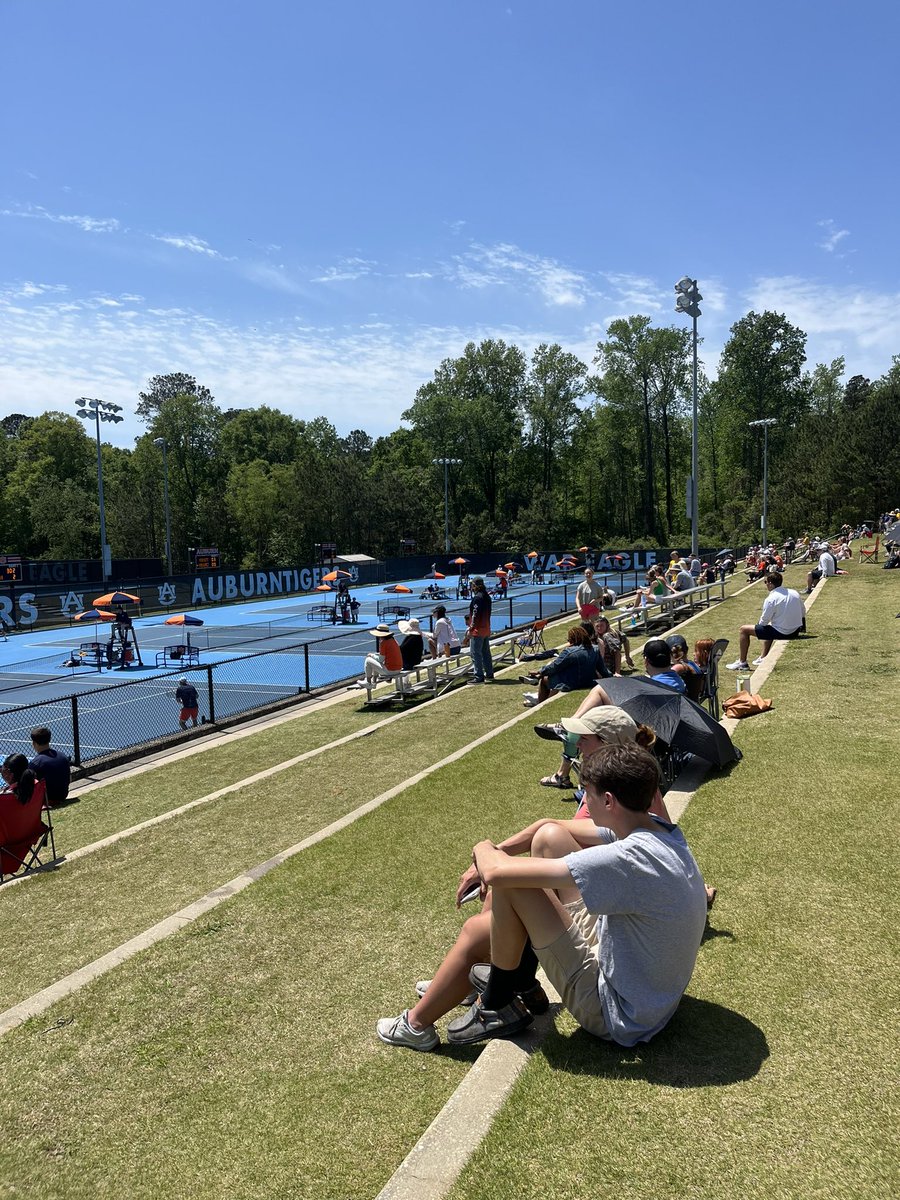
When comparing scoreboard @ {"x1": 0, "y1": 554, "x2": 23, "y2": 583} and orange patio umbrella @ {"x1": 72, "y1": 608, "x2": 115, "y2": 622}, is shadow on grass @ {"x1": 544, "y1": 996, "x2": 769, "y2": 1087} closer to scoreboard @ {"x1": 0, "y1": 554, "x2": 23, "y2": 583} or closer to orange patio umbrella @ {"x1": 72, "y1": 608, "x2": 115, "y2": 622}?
orange patio umbrella @ {"x1": 72, "y1": 608, "x2": 115, "y2": 622}

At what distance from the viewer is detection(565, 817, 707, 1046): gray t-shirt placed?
2982mm

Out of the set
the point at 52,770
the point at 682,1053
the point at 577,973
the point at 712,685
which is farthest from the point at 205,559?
the point at 682,1053

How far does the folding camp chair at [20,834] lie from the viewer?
7.22 meters

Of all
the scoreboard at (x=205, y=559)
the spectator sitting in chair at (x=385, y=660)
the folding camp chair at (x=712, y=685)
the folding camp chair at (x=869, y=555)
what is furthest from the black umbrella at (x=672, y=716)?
the scoreboard at (x=205, y=559)

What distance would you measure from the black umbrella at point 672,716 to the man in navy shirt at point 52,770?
648cm

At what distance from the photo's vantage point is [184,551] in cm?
8206

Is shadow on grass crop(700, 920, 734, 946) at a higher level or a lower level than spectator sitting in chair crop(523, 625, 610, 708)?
lower

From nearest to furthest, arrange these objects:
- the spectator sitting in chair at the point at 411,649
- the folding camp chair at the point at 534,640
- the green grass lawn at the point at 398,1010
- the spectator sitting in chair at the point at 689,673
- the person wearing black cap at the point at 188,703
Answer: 1. the green grass lawn at the point at 398,1010
2. the spectator sitting in chair at the point at 689,673
3. the spectator sitting in chair at the point at 411,649
4. the person wearing black cap at the point at 188,703
5. the folding camp chair at the point at 534,640

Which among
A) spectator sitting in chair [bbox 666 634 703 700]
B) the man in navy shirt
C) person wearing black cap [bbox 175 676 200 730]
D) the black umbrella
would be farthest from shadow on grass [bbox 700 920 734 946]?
person wearing black cap [bbox 175 676 200 730]

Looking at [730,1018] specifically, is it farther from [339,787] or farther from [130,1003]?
[339,787]

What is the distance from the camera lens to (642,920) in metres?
3.06

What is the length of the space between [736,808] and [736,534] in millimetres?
66155

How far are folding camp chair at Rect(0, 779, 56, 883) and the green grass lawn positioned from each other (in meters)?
0.66

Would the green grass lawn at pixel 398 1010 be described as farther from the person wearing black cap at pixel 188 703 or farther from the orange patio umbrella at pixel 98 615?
the orange patio umbrella at pixel 98 615
